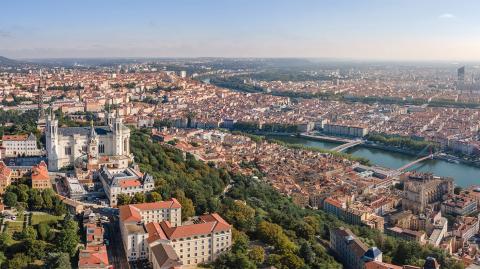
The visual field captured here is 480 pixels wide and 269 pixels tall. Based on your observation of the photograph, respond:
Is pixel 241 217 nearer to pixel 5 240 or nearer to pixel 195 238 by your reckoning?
pixel 195 238

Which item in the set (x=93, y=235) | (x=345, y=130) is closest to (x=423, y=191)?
(x=93, y=235)

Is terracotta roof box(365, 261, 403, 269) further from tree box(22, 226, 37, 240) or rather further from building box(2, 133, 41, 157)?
building box(2, 133, 41, 157)

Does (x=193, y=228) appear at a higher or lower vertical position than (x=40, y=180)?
lower

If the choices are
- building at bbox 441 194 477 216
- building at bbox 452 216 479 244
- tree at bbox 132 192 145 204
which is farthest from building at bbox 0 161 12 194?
building at bbox 441 194 477 216

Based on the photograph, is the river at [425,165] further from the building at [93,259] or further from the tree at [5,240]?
the tree at [5,240]

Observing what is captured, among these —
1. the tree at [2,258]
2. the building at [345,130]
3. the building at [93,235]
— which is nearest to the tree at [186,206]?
the building at [93,235]

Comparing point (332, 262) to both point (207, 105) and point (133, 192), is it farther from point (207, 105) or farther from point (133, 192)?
point (207, 105)
